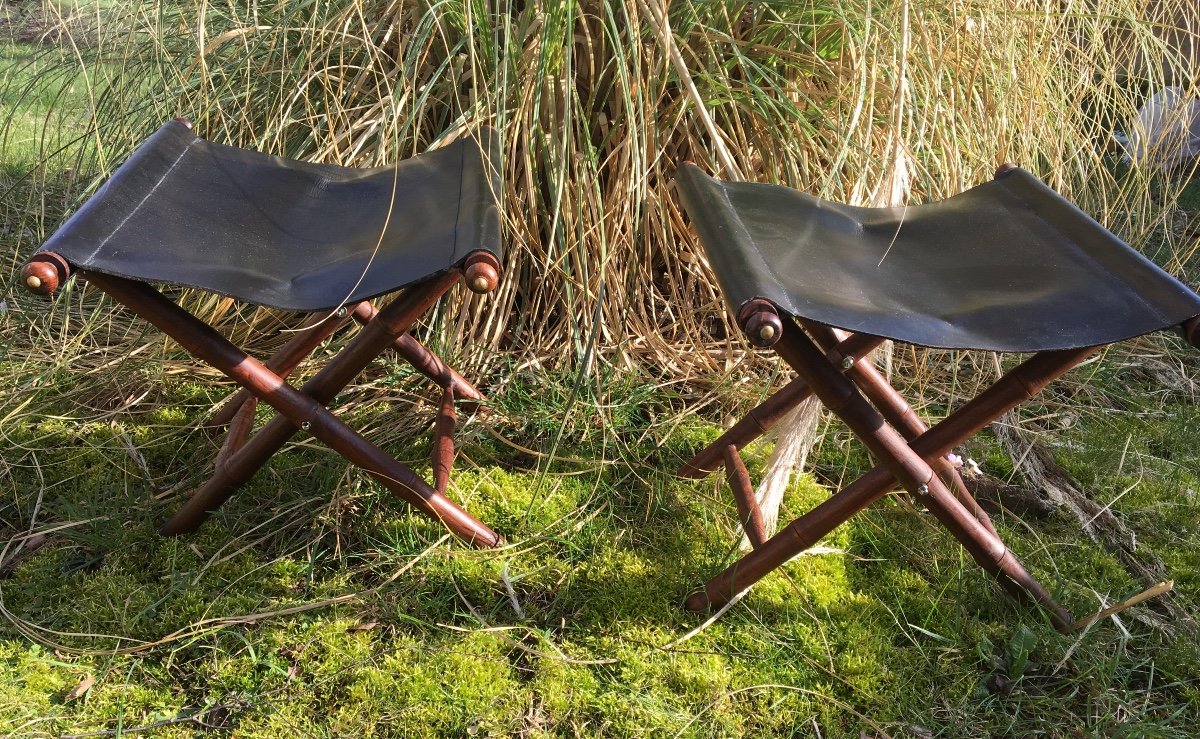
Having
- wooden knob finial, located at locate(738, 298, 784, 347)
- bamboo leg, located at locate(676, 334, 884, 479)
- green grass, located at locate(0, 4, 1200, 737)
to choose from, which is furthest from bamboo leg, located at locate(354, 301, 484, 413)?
wooden knob finial, located at locate(738, 298, 784, 347)

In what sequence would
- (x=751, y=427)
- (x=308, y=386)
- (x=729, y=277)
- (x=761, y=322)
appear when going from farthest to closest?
(x=751, y=427)
(x=308, y=386)
(x=729, y=277)
(x=761, y=322)

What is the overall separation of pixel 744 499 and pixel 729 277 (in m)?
0.58

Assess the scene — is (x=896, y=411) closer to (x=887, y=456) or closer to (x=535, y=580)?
(x=887, y=456)

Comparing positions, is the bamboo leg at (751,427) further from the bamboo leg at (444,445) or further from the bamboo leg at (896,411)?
the bamboo leg at (444,445)

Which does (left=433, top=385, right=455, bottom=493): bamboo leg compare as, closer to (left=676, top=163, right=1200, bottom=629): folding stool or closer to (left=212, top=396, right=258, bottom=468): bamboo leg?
(left=212, top=396, right=258, bottom=468): bamboo leg

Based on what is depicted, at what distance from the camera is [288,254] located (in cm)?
159

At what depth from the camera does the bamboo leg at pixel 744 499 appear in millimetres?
1732

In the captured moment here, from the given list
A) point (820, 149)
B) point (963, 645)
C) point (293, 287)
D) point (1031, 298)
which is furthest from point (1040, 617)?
point (293, 287)

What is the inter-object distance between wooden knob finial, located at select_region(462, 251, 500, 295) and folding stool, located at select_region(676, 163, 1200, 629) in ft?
1.19

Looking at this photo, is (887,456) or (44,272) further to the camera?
(887,456)

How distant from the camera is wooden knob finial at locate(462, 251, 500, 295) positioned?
138 cm

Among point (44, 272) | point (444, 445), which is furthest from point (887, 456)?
point (44, 272)

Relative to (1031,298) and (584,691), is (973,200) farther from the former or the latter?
(584,691)

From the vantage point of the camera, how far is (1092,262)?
5.11ft
